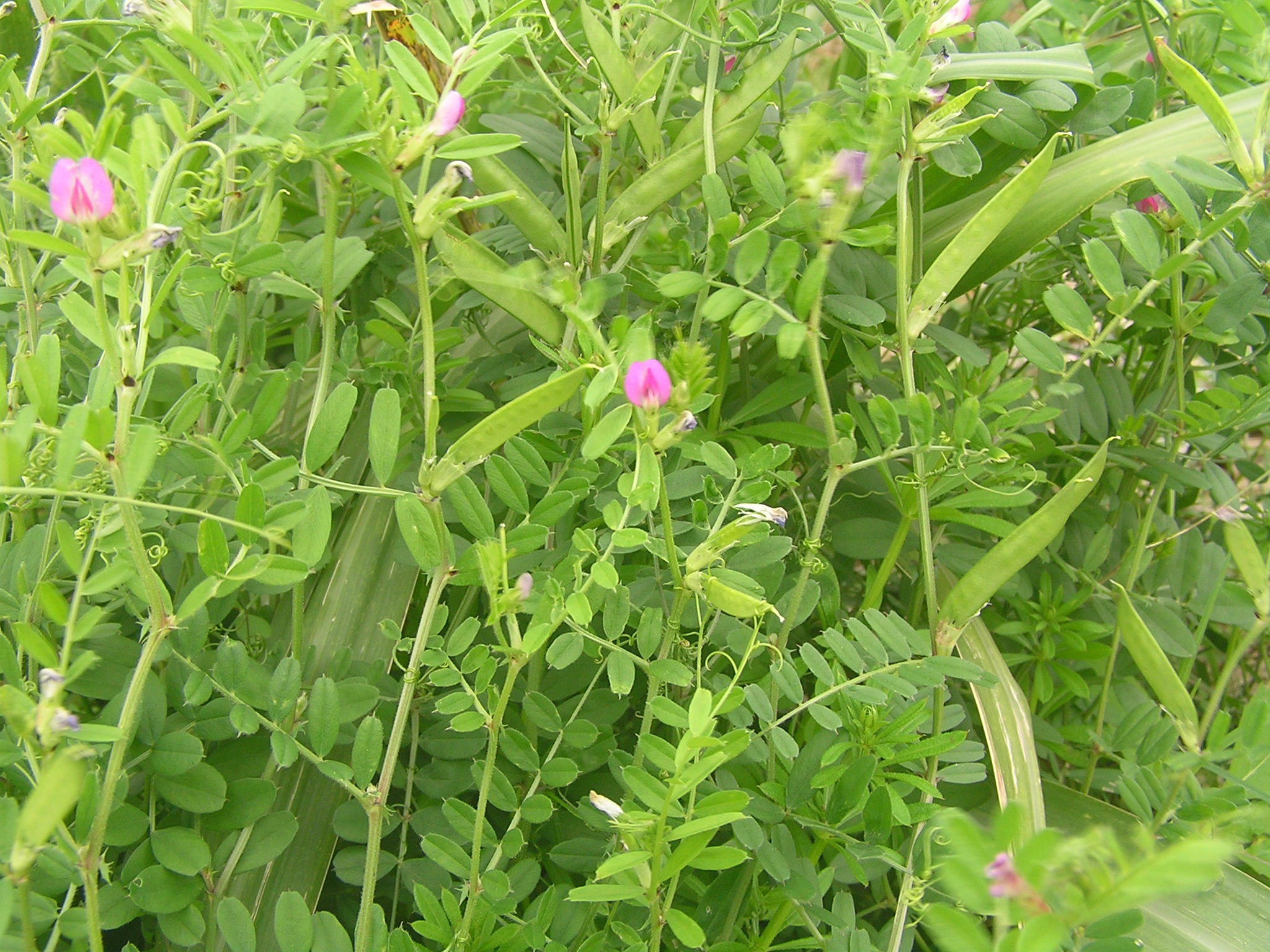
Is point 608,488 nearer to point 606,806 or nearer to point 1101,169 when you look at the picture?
point 606,806

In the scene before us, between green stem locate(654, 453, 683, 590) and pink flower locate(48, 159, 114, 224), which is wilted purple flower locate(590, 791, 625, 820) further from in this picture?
pink flower locate(48, 159, 114, 224)

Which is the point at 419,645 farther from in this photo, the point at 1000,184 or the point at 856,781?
the point at 1000,184

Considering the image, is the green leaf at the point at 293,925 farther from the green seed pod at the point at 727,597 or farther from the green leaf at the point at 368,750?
the green seed pod at the point at 727,597

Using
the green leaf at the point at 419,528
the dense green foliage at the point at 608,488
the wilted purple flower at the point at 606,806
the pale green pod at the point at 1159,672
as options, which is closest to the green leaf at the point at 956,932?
the dense green foliage at the point at 608,488

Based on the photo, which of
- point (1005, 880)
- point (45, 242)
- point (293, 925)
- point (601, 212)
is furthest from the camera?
point (601, 212)

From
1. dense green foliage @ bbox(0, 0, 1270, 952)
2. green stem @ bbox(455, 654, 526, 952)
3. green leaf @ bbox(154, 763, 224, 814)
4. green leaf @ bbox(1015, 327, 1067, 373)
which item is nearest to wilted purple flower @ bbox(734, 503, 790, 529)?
dense green foliage @ bbox(0, 0, 1270, 952)

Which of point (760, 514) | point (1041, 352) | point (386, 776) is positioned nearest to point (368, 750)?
point (386, 776)
